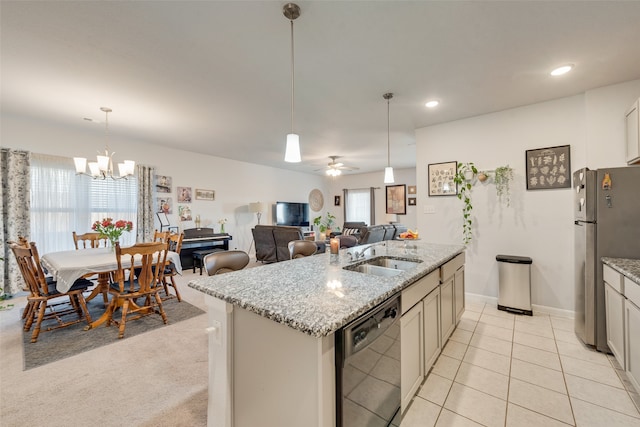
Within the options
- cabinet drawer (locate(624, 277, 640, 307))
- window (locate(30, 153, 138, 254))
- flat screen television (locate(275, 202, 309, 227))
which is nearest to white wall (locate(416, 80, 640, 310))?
cabinet drawer (locate(624, 277, 640, 307))

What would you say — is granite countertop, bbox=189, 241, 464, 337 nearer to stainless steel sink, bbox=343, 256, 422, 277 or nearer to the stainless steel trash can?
stainless steel sink, bbox=343, 256, 422, 277

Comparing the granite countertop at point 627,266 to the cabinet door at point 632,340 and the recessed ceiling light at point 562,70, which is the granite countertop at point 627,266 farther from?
the recessed ceiling light at point 562,70

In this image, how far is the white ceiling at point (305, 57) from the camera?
1.71m

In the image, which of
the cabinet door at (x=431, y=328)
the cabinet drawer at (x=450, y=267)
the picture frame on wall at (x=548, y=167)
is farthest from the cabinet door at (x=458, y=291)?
the picture frame on wall at (x=548, y=167)

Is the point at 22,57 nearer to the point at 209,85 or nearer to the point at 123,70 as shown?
the point at 123,70

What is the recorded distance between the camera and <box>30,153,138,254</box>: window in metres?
3.86

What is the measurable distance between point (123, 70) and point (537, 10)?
11.1 feet

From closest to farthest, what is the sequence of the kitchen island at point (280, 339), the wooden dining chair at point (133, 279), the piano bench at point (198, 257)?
1. the kitchen island at point (280, 339)
2. the wooden dining chair at point (133, 279)
3. the piano bench at point (198, 257)

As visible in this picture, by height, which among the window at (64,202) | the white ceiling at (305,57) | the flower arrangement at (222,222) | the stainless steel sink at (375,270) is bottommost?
the stainless steel sink at (375,270)

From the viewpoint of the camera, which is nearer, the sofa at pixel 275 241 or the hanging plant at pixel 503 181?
the hanging plant at pixel 503 181

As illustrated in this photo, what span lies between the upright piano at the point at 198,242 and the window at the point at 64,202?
98cm

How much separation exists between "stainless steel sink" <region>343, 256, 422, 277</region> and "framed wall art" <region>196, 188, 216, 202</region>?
498cm

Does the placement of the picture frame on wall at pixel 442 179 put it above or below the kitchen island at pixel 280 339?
above

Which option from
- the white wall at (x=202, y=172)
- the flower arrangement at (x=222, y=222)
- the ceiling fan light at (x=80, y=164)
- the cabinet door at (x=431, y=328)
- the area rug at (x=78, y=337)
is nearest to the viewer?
the cabinet door at (x=431, y=328)
